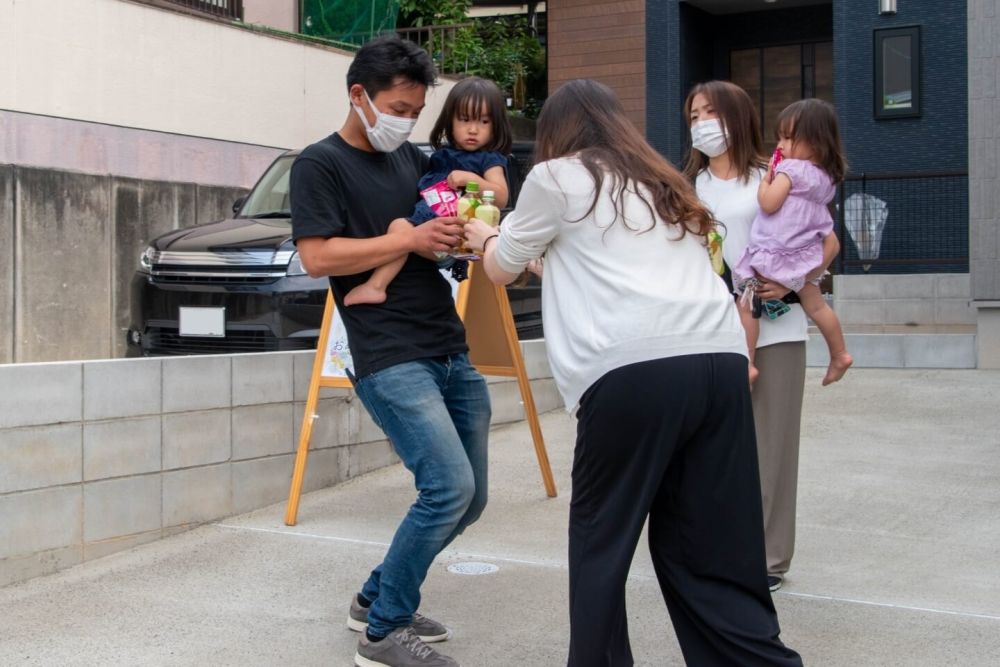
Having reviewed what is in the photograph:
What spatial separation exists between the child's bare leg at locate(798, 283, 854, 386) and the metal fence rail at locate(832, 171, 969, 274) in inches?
289

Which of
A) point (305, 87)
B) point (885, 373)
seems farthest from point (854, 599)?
point (305, 87)

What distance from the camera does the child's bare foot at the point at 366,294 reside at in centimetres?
346

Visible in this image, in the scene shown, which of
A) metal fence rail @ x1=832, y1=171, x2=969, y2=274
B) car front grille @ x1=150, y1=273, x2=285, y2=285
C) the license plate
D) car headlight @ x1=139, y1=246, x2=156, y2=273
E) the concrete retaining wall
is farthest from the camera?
metal fence rail @ x1=832, y1=171, x2=969, y2=274

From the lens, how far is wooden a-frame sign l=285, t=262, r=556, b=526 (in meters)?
5.33

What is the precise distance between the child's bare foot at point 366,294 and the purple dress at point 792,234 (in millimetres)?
1407

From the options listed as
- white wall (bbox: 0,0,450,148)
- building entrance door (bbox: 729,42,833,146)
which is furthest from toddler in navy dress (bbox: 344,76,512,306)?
building entrance door (bbox: 729,42,833,146)

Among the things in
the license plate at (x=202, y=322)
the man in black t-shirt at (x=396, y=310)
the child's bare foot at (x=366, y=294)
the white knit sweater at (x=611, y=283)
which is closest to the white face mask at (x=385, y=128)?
the man in black t-shirt at (x=396, y=310)

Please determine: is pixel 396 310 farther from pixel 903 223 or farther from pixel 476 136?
pixel 903 223

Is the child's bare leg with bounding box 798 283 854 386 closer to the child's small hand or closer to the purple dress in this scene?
the purple dress

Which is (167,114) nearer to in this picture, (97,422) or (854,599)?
(97,422)

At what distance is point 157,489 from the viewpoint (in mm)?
4965

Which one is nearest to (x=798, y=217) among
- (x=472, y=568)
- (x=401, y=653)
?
(x=472, y=568)

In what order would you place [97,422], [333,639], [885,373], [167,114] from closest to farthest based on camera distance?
[333,639] < [97,422] < [885,373] < [167,114]

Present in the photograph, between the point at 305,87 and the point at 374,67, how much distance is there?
9.81 m
